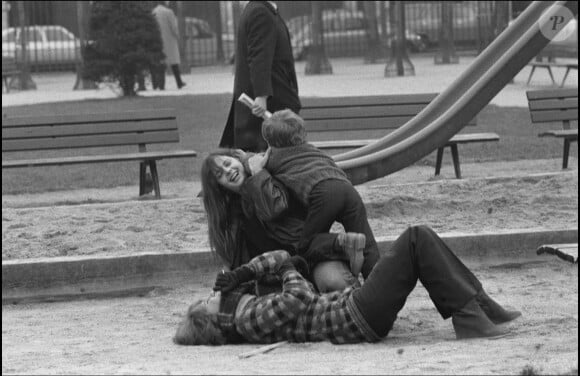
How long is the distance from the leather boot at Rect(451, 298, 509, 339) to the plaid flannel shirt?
1.23 feet

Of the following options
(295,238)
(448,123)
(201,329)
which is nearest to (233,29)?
(448,123)

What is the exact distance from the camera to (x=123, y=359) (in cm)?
595

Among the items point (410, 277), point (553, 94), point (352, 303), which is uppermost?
point (553, 94)

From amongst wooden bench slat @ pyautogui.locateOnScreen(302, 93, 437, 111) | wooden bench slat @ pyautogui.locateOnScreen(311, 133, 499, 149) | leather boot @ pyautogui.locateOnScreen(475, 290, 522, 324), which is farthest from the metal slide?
leather boot @ pyautogui.locateOnScreen(475, 290, 522, 324)

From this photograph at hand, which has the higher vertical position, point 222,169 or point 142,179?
point 222,169

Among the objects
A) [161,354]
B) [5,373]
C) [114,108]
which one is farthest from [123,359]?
[114,108]

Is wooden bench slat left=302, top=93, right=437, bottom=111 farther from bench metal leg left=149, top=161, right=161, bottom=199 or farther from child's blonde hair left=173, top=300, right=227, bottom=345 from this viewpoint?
child's blonde hair left=173, top=300, right=227, bottom=345

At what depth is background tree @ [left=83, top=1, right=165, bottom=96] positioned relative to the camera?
1998cm

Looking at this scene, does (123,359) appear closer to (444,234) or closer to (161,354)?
(161,354)

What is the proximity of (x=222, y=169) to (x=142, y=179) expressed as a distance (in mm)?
4786

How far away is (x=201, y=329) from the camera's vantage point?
611 cm

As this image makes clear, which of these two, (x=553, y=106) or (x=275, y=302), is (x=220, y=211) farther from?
(x=553, y=106)

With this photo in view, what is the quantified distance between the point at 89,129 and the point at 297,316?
5775mm

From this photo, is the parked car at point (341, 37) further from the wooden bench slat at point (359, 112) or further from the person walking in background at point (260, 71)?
the person walking in background at point (260, 71)
